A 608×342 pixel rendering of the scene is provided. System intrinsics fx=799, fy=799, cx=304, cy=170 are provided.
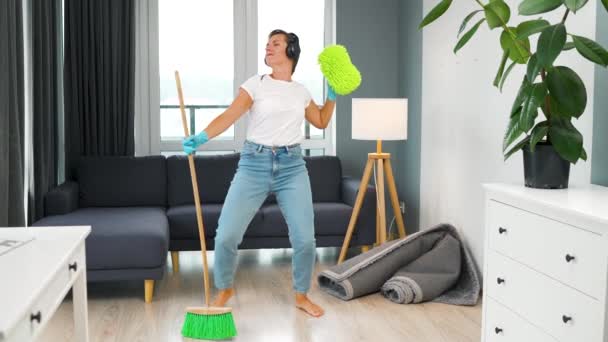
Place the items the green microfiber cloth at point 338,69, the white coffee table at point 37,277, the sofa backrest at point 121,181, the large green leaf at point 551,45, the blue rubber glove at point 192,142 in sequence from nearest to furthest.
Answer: the white coffee table at point 37,277 < the large green leaf at point 551,45 < the blue rubber glove at point 192,142 < the green microfiber cloth at point 338,69 < the sofa backrest at point 121,181

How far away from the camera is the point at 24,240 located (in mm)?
2271

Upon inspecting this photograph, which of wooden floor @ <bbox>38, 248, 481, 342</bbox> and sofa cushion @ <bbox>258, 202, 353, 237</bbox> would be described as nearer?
wooden floor @ <bbox>38, 248, 481, 342</bbox>

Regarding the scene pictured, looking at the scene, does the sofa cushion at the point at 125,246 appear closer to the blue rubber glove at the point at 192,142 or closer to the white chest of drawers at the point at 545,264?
the blue rubber glove at the point at 192,142

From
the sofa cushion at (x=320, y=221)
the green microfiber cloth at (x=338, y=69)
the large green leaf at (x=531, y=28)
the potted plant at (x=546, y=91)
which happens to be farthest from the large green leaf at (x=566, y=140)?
the sofa cushion at (x=320, y=221)

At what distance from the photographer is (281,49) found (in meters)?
4.07

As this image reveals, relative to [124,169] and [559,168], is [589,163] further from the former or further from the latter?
[124,169]

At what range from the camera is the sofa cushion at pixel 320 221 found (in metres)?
5.07

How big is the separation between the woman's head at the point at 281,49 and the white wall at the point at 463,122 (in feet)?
3.77

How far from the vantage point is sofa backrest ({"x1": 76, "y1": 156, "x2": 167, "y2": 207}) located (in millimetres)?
5387

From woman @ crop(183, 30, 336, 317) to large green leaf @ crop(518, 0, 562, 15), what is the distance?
5.03 ft

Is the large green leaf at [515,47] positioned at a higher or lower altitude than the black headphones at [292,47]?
lower

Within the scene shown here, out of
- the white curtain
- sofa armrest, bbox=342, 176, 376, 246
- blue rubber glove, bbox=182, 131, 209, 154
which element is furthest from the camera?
the white curtain

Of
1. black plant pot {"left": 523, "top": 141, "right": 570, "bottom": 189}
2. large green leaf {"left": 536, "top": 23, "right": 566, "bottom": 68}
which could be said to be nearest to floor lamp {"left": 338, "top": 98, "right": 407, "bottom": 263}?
black plant pot {"left": 523, "top": 141, "right": 570, "bottom": 189}

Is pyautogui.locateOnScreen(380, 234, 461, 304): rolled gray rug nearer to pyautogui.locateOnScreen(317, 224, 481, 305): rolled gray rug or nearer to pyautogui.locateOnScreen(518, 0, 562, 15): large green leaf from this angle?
pyautogui.locateOnScreen(317, 224, 481, 305): rolled gray rug
